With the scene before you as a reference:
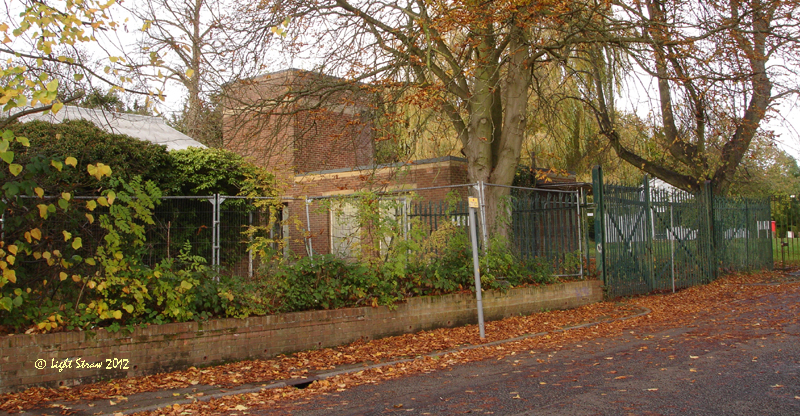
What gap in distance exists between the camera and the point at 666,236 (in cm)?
1462

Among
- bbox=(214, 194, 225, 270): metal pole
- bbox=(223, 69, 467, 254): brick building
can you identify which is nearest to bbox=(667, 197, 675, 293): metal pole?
bbox=(223, 69, 467, 254): brick building

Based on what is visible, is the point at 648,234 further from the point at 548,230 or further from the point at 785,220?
the point at 785,220

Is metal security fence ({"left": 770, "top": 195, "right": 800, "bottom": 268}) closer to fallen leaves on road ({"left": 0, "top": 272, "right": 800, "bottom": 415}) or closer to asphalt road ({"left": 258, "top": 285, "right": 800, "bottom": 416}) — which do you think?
fallen leaves on road ({"left": 0, "top": 272, "right": 800, "bottom": 415})

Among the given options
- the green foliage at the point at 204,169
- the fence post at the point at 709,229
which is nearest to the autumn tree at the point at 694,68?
the fence post at the point at 709,229

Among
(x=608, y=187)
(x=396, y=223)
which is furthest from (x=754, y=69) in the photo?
(x=396, y=223)

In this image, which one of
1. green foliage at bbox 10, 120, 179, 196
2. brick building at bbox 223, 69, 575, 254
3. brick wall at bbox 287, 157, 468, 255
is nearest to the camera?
brick building at bbox 223, 69, 575, 254

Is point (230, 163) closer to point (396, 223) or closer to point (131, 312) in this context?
point (396, 223)

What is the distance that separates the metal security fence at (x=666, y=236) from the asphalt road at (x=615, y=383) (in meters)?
4.34

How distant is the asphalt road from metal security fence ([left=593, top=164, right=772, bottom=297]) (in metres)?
4.34

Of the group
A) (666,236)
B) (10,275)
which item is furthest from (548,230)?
(10,275)

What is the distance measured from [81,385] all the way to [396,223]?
4930 mm

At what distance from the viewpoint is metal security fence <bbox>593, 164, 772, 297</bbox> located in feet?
42.9

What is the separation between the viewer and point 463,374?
277 inches

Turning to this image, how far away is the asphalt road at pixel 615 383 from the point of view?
5379mm
